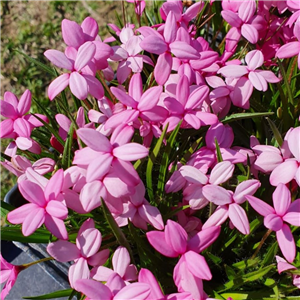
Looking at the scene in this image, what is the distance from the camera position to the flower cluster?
547 millimetres

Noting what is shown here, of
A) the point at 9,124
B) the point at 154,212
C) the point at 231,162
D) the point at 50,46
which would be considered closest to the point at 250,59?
the point at 231,162

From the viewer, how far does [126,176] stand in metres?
0.54

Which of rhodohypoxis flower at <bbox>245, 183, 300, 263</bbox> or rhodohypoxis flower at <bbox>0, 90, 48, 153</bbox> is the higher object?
rhodohypoxis flower at <bbox>0, 90, 48, 153</bbox>

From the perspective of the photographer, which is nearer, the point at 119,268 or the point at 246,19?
the point at 119,268

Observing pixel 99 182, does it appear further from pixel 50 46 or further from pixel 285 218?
pixel 50 46

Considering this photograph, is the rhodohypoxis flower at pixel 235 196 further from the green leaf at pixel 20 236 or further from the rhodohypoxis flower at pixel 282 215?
the green leaf at pixel 20 236

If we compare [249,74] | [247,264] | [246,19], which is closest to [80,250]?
[247,264]

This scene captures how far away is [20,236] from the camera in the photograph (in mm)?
640

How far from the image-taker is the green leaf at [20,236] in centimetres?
62

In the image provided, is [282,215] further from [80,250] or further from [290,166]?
[80,250]

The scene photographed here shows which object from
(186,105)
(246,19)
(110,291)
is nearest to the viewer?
(110,291)

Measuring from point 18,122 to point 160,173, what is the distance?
0.80 ft

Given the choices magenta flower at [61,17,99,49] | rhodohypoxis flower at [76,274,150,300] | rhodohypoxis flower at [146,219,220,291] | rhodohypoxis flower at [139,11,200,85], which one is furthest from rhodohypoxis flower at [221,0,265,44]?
rhodohypoxis flower at [76,274,150,300]

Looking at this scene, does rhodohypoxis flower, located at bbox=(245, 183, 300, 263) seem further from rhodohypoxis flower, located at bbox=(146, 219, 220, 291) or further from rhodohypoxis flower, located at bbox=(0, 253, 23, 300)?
rhodohypoxis flower, located at bbox=(0, 253, 23, 300)
